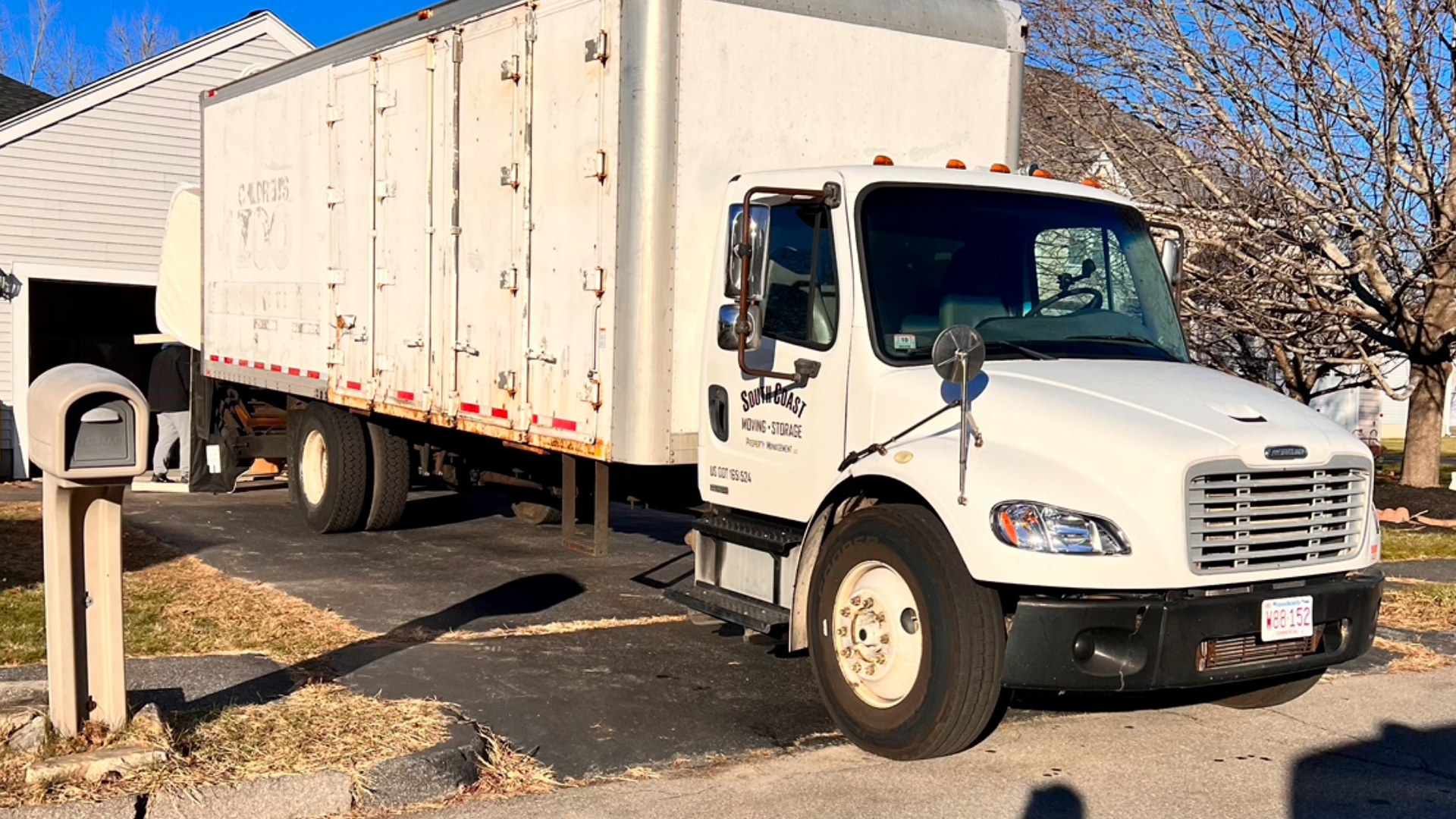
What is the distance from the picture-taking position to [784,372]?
6852mm

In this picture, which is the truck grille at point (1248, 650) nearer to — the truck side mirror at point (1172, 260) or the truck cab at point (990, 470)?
the truck cab at point (990, 470)

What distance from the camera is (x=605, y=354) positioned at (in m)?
7.71

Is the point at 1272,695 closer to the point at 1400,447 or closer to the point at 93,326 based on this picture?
the point at 93,326

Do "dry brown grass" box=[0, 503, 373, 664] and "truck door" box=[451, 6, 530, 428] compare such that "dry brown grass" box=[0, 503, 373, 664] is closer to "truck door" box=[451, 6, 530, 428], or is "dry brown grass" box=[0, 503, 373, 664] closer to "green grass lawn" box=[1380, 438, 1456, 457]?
"truck door" box=[451, 6, 530, 428]

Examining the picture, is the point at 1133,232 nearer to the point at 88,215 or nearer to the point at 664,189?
the point at 664,189

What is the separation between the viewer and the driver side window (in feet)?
22.7

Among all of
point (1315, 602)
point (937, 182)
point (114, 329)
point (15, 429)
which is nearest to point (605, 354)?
point (937, 182)

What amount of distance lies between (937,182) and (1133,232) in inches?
43.6

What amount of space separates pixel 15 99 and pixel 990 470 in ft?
56.2

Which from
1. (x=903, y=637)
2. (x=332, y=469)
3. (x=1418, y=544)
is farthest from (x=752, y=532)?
(x=1418, y=544)

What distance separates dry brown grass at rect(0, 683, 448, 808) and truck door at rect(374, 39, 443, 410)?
3905 millimetres

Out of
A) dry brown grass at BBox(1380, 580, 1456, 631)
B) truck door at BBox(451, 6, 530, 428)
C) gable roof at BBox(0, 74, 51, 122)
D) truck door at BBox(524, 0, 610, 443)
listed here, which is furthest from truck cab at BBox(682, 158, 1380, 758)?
gable roof at BBox(0, 74, 51, 122)

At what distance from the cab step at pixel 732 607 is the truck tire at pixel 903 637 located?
0.33 m

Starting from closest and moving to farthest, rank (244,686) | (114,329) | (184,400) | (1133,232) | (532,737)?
1. (532,737)
2. (244,686)
3. (1133,232)
4. (184,400)
5. (114,329)
